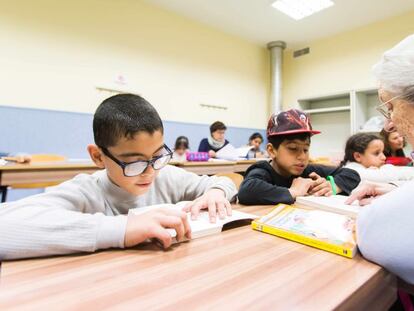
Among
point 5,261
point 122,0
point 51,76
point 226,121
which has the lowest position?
point 5,261

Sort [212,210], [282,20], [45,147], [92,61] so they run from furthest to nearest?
[282,20], [92,61], [45,147], [212,210]

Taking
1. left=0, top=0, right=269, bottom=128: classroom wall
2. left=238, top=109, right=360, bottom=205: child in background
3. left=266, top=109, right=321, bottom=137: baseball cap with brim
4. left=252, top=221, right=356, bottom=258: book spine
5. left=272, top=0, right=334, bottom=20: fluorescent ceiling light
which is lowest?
left=252, top=221, right=356, bottom=258: book spine

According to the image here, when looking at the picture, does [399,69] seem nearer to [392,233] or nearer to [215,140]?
[392,233]

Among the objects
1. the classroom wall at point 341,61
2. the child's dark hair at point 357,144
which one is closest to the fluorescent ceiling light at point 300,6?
the classroom wall at point 341,61

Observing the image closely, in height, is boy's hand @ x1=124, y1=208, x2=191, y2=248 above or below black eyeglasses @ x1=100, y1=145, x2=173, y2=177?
below

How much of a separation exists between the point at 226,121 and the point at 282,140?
348 centimetres

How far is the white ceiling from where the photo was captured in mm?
3539

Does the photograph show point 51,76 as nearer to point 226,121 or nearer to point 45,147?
point 45,147

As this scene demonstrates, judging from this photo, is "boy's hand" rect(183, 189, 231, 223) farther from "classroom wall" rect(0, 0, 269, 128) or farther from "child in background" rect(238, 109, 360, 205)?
"classroom wall" rect(0, 0, 269, 128)

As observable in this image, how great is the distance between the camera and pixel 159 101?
12.3ft

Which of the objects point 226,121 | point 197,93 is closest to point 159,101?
point 197,93

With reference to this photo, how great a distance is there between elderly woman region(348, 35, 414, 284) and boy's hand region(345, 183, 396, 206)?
21 cm

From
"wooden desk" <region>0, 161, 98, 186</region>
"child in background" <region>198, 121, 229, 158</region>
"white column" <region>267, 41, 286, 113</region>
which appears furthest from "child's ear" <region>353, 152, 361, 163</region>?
"white column" <region>267, 41, 286, 113</region>

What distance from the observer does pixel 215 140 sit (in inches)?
150
